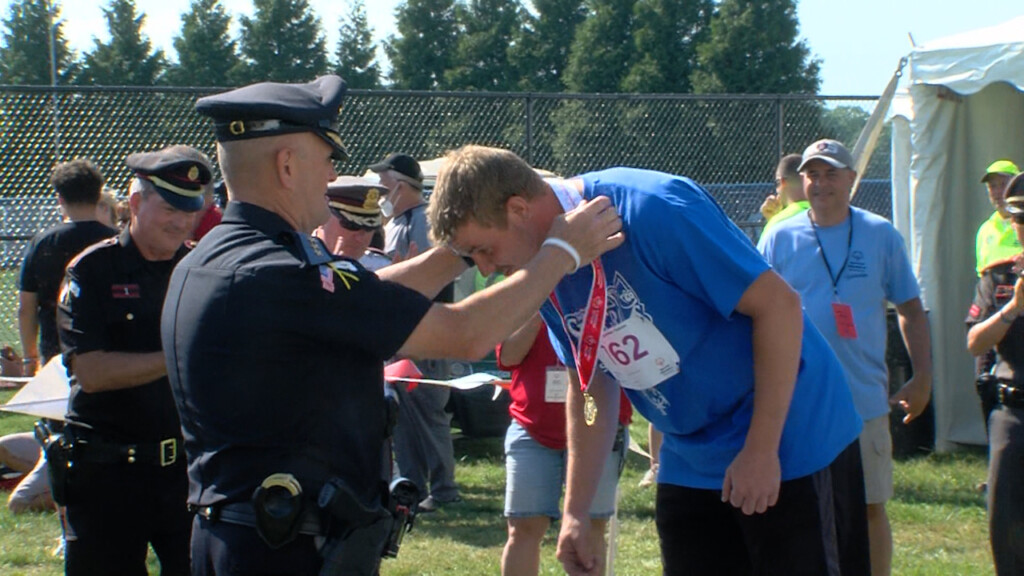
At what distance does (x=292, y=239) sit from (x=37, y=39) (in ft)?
209

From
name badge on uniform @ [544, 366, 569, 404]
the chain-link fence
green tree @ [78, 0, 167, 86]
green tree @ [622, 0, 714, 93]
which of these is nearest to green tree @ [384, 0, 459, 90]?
green tree @ [622, 0, 714, 93]

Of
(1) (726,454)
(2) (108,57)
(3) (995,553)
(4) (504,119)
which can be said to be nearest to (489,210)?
(1) (726,454)

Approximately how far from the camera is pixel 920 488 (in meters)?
8.03

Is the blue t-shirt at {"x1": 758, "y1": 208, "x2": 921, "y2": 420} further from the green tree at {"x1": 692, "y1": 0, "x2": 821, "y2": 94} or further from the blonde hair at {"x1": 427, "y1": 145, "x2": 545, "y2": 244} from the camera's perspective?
the green tree at {"x1": 692, "y1": 0, "x2": 821, "y2": 94}

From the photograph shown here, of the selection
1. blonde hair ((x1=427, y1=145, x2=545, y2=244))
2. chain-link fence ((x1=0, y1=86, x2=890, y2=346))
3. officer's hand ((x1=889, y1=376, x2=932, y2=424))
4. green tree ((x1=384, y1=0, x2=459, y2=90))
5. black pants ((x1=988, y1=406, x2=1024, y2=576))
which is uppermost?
green tree ((x1=384, y1=0, x2=459, y2=90))

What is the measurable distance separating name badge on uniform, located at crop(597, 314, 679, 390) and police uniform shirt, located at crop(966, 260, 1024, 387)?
97.5 inches

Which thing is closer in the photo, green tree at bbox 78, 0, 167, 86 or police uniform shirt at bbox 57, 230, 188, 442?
police uniform shirt at bbox 57, 230, 188, 442

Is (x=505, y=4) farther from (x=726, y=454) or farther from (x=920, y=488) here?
(x=726, y=454)

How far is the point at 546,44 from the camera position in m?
58.1

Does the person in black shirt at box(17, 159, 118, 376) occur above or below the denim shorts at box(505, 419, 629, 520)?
above

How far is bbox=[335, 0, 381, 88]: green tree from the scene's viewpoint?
55594 millimetres

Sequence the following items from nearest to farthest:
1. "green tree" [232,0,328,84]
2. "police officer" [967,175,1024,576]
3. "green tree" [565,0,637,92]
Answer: "police officer" [967,175,1024,576] → "green tree" [232,0,328,84] → "green tree" [565,0,637,92]

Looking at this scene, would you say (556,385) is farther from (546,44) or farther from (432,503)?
(546,44)

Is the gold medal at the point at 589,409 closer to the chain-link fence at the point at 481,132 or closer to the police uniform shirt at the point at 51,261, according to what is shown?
the police uniform shirt at the point at 51,261
